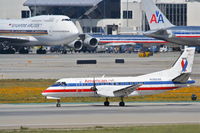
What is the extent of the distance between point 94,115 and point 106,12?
148 m

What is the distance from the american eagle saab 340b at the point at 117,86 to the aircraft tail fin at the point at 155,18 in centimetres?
9562

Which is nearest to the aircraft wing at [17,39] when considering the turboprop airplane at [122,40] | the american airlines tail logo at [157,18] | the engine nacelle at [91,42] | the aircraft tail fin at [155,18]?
the engine nacelle at [91,42]

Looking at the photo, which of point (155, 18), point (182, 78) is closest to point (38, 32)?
point (155, 18)

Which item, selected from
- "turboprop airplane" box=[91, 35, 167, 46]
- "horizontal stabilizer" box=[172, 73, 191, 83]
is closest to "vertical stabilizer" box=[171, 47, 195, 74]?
"horizontal stabilizer" box=[172, 73, 191, 83]

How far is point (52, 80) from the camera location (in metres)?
66.2

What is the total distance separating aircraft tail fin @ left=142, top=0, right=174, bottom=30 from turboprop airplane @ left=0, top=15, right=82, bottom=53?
20503 mm

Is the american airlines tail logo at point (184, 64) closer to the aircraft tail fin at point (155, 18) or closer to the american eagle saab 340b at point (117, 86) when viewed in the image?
the american eagle saab 340b at point (117, 86)

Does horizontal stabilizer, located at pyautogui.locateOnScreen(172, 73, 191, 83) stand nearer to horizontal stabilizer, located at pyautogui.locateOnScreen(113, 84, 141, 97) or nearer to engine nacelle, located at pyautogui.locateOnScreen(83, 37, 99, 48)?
horizontal stabilizer, located at pyautogui.locateOnScreen(113, 84, 141, 97)

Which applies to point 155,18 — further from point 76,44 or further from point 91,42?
point 76,44

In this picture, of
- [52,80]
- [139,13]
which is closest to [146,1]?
[139,13]

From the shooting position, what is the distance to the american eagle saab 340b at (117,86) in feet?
145

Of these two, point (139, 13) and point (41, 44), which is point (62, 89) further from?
point (139, 13)

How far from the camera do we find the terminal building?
174 m

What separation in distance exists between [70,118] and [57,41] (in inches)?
3614
